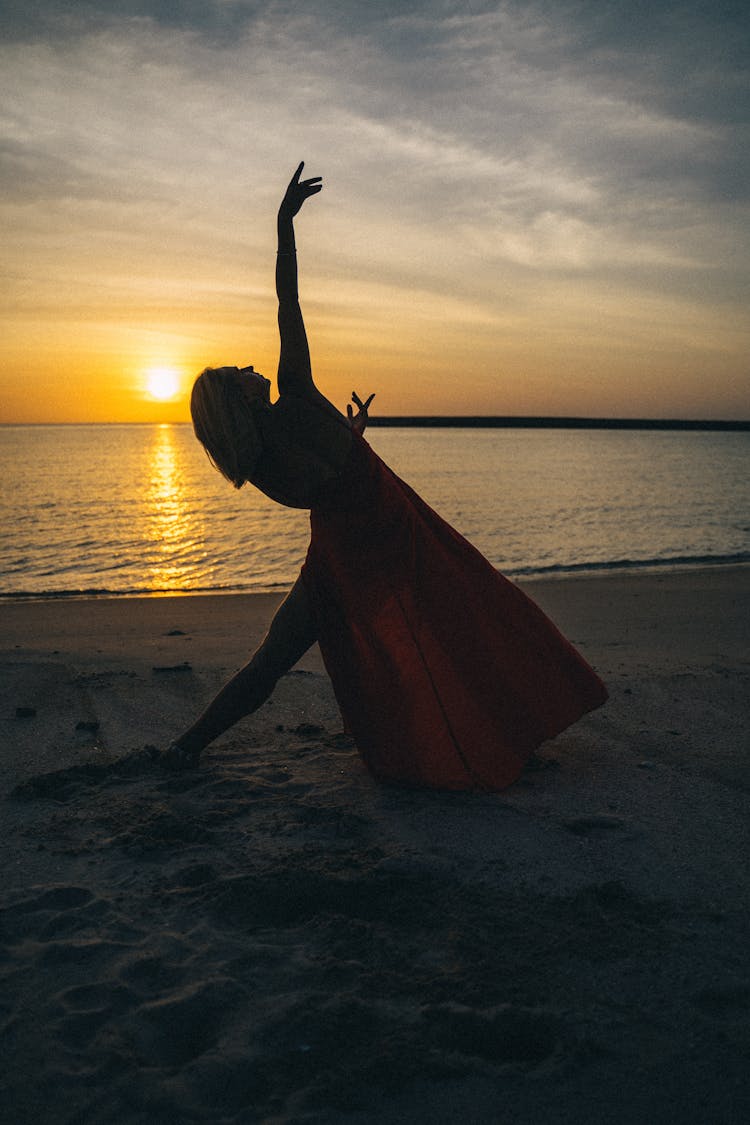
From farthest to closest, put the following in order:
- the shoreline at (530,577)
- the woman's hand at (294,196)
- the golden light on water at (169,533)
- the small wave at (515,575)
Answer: the golden light on water at (169,533) < the small wave at (515,575) < the shoreline at (530,577) < the woman's hand at (294,196)

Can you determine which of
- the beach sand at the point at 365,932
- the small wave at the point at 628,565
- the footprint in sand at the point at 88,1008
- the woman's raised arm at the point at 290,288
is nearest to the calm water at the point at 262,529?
the small wave at the point at 628,565

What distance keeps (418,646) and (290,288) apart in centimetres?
148

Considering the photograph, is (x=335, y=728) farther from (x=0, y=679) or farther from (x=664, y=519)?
(x=664, y=519)

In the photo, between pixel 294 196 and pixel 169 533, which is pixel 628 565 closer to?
pixel 169 533

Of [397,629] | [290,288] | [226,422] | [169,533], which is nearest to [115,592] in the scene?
[169,533]

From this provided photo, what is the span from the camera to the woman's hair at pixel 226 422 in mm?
2994

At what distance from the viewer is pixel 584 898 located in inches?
99.0

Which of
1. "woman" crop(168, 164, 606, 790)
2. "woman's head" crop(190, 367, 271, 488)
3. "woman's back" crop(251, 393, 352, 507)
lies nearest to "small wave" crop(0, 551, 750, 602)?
"woman" crop(168, 164, 606, 790)

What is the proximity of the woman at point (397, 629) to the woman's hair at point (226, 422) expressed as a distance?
0.10 feet

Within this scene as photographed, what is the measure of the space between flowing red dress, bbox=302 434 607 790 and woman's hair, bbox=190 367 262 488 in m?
0.37

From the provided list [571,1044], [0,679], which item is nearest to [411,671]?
[571,1044]

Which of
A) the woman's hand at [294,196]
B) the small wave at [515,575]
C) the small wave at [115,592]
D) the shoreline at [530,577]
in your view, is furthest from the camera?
the small wave at [515,575]

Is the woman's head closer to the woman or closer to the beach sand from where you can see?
the woman

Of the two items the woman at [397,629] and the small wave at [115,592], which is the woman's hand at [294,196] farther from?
the small wave at [115,592]
